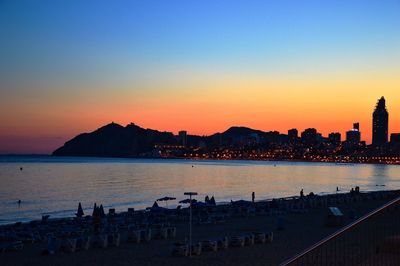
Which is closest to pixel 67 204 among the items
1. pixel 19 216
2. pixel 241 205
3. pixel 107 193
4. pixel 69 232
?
pixel 19 216

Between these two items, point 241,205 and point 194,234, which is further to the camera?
point 241,205

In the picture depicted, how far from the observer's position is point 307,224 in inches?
1081

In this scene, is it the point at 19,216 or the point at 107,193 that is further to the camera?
the point at 107,193

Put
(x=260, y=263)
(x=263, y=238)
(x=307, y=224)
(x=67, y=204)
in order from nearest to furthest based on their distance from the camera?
(x=260, y=263) < (x=263, y=238) < (x=307, y=224) < (x=67, y=204)

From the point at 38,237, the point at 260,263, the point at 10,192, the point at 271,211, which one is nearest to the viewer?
the point at 260,263

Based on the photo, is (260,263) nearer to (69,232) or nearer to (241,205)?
(69,232)

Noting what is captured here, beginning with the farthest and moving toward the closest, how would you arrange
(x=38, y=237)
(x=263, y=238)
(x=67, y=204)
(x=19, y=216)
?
(x=67, y=204)
(x=19, y=216)
(x=38, y=237)
(x=263, y=238)

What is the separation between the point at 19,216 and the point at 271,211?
21872 millimetres

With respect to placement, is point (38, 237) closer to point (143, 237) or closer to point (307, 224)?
point (143, 237)

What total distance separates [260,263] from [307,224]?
12.4 metres

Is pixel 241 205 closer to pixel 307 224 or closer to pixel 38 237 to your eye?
pixel 307 224

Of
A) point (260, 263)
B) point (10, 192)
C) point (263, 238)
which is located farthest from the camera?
point (10, 192)

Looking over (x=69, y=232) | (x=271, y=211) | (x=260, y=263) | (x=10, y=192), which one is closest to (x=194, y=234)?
(x=69, y=232)

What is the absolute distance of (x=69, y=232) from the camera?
23.3 m
